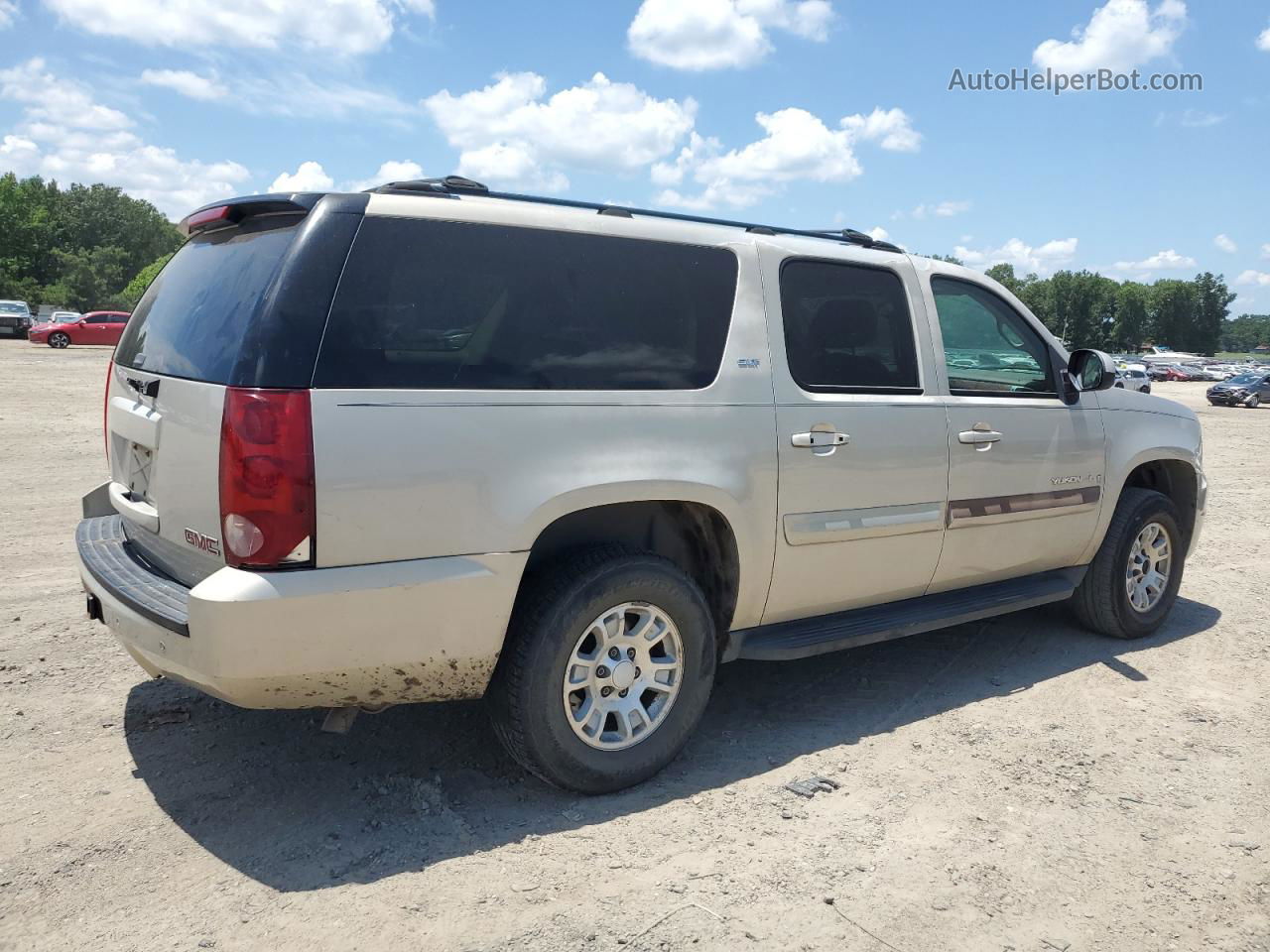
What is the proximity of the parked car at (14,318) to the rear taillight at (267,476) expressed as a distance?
47.2 m

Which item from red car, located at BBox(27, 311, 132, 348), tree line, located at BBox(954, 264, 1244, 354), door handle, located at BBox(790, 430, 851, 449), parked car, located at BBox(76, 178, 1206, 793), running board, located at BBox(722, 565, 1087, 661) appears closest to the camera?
parked car, located at BBox(76, 178, 1206, 793)

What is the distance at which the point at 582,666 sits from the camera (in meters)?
3.43

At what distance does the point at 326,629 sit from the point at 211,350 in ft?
3.15

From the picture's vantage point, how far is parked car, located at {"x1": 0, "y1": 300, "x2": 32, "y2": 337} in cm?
4212

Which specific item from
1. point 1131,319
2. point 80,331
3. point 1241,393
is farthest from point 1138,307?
point 80,331

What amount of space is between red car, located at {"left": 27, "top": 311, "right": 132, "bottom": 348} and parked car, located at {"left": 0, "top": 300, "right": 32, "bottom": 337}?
4.85m

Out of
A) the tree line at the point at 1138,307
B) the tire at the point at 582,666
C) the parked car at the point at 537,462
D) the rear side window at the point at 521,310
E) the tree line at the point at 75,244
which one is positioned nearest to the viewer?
the parked car at the point at 537,462

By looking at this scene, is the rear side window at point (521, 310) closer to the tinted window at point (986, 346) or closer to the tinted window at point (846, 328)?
the tinted window at point (846, 328)

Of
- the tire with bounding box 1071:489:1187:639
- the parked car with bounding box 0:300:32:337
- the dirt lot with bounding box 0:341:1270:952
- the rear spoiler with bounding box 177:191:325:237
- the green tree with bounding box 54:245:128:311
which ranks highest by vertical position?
the green tree with bounding box 54:245:128:311

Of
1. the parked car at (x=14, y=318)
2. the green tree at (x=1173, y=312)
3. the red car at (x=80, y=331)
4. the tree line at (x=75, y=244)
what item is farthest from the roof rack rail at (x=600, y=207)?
the green tree at (x=1173, y=312)

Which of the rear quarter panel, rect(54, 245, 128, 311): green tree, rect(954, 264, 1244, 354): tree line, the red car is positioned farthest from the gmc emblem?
rect(954, 264, 1244, 354): tree line

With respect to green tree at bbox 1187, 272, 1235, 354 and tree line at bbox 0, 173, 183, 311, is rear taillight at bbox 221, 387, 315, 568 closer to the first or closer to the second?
tree line at bbox 0, 173, 183, 311

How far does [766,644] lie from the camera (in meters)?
3.96

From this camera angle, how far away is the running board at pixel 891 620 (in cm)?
397
